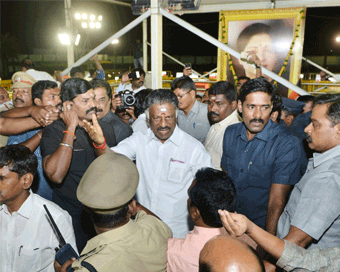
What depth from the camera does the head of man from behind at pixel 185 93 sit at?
3482 millimetres

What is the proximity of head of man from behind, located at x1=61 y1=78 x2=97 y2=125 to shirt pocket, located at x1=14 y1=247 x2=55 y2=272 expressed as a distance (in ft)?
3.32

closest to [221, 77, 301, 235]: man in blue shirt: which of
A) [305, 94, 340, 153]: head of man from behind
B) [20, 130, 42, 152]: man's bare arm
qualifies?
[305, 94, 340, 153]: head of man from behind

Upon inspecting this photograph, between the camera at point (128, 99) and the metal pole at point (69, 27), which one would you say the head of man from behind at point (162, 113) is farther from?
the metal pole at point (69, 27)

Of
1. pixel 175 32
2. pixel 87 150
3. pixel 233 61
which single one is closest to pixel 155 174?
pixel 87 150

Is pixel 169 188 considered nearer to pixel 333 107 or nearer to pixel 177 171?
pixel 177 171

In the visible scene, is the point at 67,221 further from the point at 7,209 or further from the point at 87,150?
the point at 87,150

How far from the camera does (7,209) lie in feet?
6.04

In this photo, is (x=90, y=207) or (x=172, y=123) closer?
(x=90, y=207)

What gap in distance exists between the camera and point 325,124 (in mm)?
1523

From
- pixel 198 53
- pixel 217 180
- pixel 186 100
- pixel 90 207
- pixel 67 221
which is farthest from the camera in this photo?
pixel 198 53

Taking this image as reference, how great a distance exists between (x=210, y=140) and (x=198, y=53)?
64.4ft

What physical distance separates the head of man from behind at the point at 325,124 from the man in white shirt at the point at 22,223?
1633 mm

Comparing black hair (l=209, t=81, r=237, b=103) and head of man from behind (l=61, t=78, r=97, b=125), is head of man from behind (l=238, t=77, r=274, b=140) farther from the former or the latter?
head of man from behind (l=61, t=78, r=97, b=125)

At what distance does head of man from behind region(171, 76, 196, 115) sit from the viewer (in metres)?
3.48
